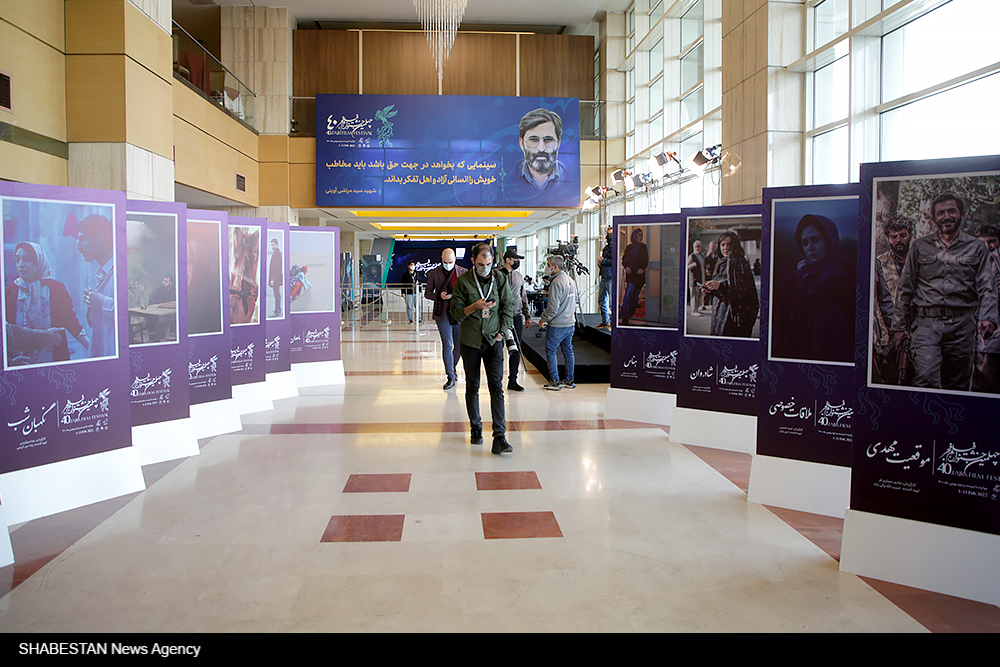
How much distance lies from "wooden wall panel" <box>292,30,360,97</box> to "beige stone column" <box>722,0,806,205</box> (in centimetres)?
1051

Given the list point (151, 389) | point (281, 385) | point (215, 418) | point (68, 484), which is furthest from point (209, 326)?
point (68, 484)

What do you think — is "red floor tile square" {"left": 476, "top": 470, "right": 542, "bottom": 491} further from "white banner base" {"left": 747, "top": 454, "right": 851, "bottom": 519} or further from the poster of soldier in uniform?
the poster of soldier in uniform

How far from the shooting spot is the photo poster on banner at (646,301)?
6.07 m

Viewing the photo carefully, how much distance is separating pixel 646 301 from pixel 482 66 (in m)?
12.8

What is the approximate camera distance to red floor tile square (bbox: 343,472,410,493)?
13.9ft

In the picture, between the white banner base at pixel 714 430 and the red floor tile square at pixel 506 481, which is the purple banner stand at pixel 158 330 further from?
the white banner base at pixel 714 430

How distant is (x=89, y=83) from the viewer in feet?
22.1

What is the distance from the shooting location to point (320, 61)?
16.5m

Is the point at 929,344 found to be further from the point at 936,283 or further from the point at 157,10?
the point at 157,10

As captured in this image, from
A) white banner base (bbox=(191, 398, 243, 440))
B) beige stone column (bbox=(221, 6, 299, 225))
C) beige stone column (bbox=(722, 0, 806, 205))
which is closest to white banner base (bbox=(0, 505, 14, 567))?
white banner base (bbox=(191, 398, 243, 440))

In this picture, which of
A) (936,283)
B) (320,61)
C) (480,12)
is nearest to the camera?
(936,283)

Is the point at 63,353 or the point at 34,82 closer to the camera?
the point at 63,353

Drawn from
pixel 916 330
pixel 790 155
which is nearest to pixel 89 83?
pixel 916 330

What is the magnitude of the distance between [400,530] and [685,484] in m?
1.92
